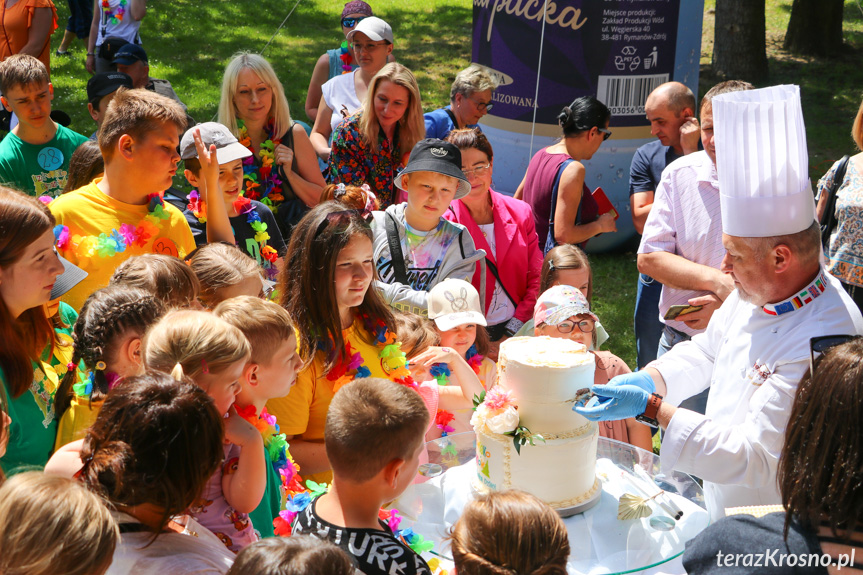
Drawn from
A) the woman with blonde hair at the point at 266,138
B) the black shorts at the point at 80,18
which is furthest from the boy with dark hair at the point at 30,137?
the black shorts at the point at 80,18

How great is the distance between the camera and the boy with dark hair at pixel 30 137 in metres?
4.98

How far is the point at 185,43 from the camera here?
513 inches

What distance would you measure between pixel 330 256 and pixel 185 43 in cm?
1128

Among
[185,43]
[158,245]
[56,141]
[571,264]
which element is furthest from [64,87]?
[571,264]

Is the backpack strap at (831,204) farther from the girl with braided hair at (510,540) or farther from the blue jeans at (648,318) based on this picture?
the girl with braided hair at (510,540)

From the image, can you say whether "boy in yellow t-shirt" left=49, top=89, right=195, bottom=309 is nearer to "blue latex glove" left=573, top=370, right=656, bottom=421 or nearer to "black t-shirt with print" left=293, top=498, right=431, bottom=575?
"black t-shirt with print" left=293, top=498, right=431, bottom=575

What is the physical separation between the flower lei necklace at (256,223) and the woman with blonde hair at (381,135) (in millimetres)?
883

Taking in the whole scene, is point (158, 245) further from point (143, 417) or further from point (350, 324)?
point (143, 417)

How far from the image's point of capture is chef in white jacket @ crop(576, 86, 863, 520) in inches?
101

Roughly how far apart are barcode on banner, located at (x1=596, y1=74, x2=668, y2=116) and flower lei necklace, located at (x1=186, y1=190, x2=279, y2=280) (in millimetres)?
4021

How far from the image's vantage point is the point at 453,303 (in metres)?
3.86

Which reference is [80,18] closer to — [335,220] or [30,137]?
[30,137]

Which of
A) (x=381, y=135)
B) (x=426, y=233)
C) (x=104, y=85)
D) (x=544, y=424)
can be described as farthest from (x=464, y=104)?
(x=544, y=424)

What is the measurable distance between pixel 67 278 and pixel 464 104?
3.28 m
